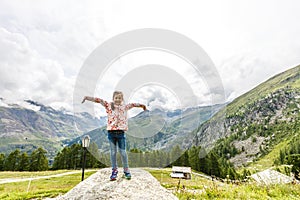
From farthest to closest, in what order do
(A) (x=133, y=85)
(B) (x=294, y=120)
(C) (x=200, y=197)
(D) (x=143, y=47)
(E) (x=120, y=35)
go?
(B) (x=294, y=120) < (D) (x=143, y=47) < (E) (x=120, y=35) < (A) (x=133, y=85) < (C) (x=200, y=197)

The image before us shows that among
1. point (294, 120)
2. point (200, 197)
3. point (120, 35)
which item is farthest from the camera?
point (294, 120)

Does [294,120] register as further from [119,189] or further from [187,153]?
[119,189]

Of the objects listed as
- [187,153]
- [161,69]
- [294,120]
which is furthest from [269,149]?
[161,69]

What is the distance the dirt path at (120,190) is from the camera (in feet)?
16.6

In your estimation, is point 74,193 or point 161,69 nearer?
point 74,193

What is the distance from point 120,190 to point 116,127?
1.78 m

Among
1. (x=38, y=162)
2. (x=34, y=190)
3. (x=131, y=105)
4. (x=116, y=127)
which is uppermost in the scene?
(x=38, y=162)

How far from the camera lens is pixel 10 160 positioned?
4972cm

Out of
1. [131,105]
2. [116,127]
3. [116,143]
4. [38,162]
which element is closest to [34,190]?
[116,143]

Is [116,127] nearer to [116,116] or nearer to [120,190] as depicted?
[116,116]

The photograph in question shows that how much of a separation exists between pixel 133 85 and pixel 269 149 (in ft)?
606

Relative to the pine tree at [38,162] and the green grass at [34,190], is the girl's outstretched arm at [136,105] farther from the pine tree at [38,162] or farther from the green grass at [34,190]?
the pine tree at [38,162]

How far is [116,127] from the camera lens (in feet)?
20.9

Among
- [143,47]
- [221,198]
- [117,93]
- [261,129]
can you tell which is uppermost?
[261,129]
